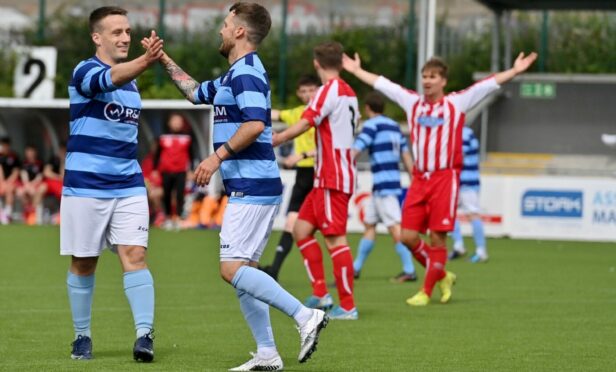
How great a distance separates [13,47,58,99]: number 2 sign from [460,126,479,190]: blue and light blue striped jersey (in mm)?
12778

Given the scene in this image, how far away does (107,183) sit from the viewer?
314 inches

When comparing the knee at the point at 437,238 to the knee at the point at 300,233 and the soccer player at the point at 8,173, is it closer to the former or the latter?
the knee at the point at 300,233

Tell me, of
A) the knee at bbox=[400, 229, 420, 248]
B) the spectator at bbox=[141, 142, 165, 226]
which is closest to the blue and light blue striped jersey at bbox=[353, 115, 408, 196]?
the knee at bbox=[400, 229, 420, 248]

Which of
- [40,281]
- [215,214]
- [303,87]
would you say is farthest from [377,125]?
[215,214]

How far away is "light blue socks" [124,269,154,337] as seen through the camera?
793 cm

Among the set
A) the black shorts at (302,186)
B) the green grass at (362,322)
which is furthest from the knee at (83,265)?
the black shorts at (302,186)

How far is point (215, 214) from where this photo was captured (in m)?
25.5

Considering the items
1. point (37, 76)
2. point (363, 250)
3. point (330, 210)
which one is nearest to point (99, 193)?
point (330, 210)

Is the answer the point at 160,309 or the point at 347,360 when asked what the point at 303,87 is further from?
the point at 347,360

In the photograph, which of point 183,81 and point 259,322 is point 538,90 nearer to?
point 183,81

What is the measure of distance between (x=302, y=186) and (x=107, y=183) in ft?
18.3

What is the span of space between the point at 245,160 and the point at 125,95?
92 centimetres

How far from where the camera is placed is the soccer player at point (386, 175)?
567 inches

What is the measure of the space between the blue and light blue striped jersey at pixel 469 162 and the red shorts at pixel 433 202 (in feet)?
21.3
